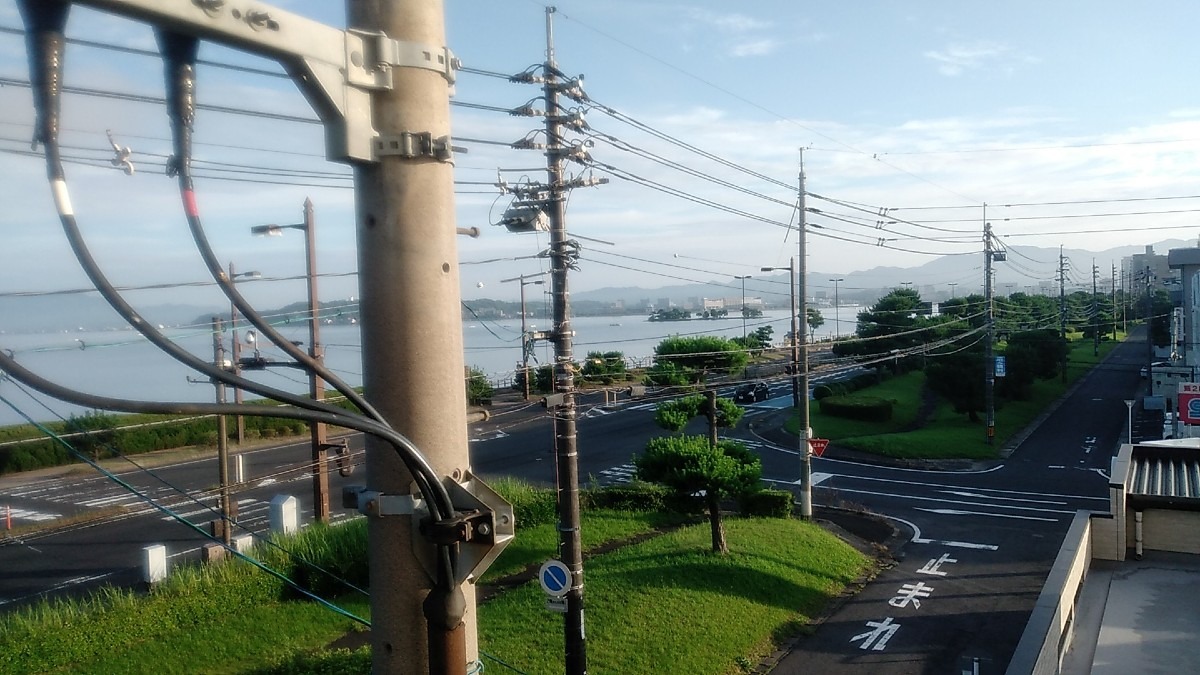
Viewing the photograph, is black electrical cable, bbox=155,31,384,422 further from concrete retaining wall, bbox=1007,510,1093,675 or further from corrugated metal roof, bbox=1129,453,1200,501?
corrugated metal roof, bbox=1129,453,1200,501

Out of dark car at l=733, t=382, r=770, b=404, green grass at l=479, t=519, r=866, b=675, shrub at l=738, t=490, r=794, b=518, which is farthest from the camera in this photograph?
dark car at l=733, t=382, r=770, b=404

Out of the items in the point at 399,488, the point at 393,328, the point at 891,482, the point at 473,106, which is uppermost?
the point at 473,106

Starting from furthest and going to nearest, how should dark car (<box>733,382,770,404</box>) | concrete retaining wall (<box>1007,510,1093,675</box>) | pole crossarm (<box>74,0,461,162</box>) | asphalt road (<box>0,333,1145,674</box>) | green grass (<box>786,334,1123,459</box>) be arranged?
dark car (<box>733,382,770,404</box>) → green grass (<box>786,334,1123,459</box>) → asphalt road (<box>0,333,1145,674</box>) → concrete retaining wall (<box>1007,510,1093,675</box>) → pole crossarm (<box>74,0,461,162</box>)

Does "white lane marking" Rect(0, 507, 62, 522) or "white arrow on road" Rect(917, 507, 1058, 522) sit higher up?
"white lane marking" Rect(0, 507, 62, 522)

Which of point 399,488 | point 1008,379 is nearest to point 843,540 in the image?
point 399,488

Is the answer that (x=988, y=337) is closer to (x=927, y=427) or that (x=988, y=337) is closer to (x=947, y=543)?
(x=927, y=427)

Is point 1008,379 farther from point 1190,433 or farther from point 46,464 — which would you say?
point 46,464

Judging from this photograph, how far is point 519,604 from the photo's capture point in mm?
15328

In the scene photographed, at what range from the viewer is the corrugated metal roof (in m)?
14.6

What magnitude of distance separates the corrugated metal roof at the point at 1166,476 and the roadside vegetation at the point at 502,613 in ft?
19.5

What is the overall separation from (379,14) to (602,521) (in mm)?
19968

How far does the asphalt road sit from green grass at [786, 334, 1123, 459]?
1.27m

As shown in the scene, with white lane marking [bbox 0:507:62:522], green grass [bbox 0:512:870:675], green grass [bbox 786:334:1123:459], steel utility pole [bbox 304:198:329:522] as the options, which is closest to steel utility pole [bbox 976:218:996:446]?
green grass [bbox 786:334:1123:459]

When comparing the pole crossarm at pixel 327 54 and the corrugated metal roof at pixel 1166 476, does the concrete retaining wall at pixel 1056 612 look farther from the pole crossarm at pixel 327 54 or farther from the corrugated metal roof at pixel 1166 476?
the pole crossarm at pixel 327 54
